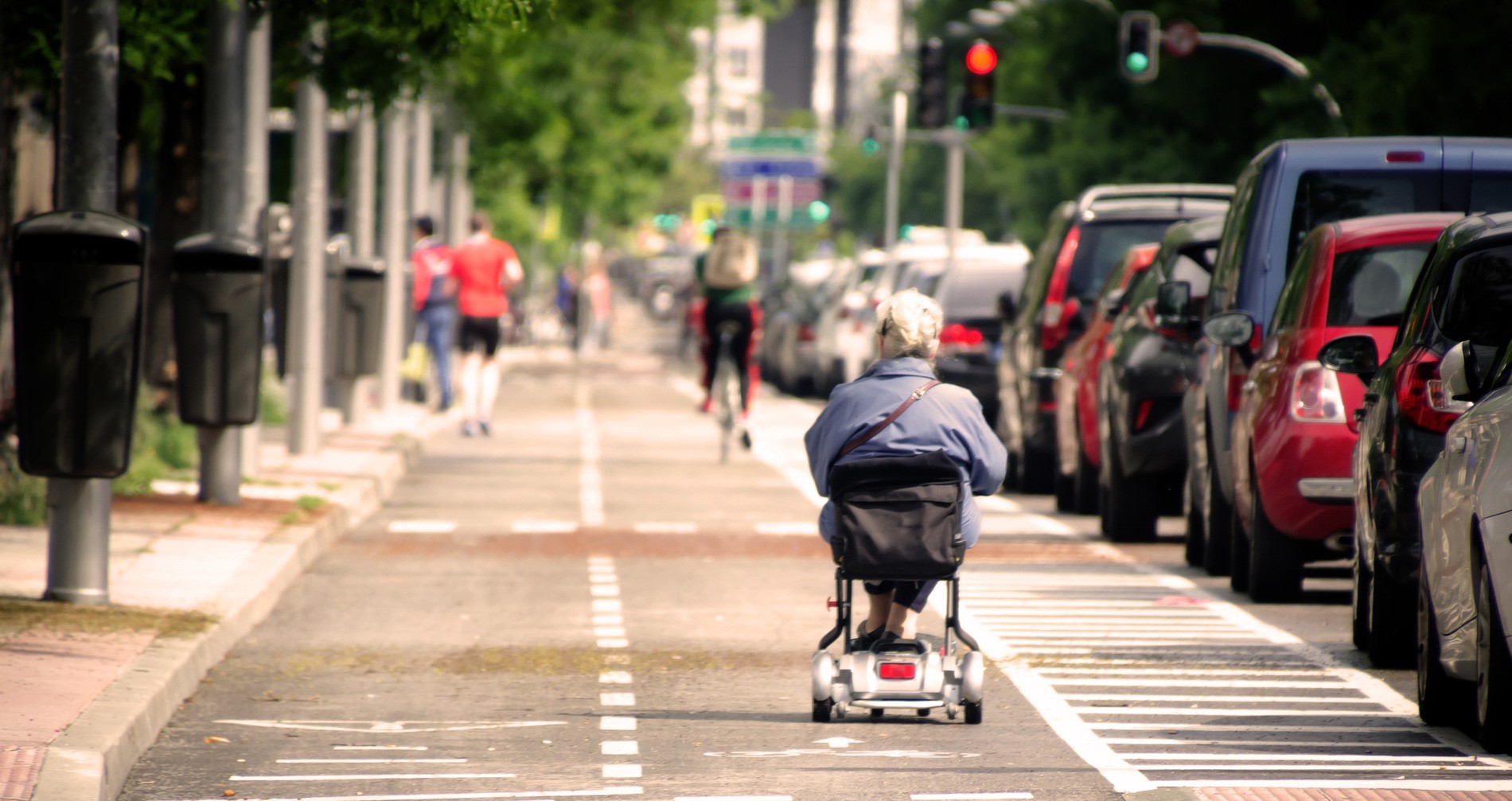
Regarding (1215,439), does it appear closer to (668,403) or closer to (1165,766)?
(1165,766)

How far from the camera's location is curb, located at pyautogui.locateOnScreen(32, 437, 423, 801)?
7141 millimetres

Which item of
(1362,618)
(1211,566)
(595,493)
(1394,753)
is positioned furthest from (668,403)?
(1394,753)

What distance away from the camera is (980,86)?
31.7m

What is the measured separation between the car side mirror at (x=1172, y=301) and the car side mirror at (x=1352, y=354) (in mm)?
3017

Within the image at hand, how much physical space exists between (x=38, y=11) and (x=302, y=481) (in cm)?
519

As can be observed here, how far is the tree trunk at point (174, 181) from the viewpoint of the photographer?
19.7 m

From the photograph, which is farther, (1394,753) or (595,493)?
(595,493)

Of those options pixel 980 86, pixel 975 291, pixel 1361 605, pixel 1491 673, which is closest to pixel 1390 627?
pixel 1361 605

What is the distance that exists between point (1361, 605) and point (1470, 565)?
8.90ft

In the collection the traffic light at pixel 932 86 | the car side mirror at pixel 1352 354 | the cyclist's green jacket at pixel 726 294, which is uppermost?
the traffic light at pixel 932 86

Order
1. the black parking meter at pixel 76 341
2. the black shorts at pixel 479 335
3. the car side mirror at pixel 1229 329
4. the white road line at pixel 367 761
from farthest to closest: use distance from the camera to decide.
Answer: the black shorts at pixel 479 335
the car side mirror at pixel 1229 329
the black parking meter at pixel 76 341
the white road line at pixel 367 761

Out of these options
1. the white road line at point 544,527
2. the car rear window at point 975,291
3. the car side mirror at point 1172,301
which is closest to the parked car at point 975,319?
the car rear window at point 975,291

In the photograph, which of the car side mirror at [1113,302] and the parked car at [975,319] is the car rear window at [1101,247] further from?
the parked car at [975,319]

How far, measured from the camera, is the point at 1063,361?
17516 millimetres
